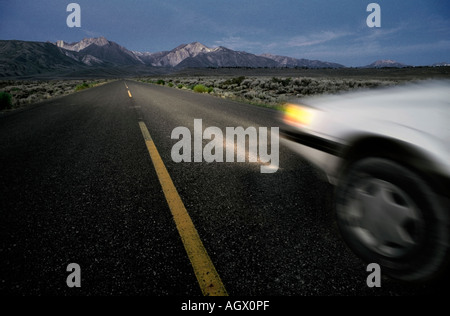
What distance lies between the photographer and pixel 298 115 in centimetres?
242

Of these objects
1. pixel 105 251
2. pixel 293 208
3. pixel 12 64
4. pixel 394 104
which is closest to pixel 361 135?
pixel 394 104

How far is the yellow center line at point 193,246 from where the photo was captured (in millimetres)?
1363

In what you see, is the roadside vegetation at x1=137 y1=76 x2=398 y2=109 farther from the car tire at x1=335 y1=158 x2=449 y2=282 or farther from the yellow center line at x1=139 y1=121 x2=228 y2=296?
the car tire at x1=335 y1=158 x2=449 y2=282

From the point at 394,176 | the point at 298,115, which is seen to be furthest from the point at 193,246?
the point at 298,115

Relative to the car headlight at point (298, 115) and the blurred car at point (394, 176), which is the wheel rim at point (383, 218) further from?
the car headlight at point (298, 115)

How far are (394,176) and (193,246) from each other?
1.46m

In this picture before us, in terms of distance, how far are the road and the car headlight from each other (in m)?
0.77

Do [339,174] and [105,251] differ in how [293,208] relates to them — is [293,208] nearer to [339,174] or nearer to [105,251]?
[339,174]

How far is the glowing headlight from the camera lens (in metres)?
2.25

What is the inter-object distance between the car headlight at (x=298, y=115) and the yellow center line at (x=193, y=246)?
1.49 m

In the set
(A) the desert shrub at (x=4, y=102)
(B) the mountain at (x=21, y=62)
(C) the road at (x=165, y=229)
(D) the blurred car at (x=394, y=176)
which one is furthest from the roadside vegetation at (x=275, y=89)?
(B) the mountain at (x=21, y=62)

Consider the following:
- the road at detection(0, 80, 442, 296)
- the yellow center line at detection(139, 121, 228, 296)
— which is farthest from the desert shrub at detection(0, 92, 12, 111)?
the yellow center line at detection(139, 121, 228, 296)
